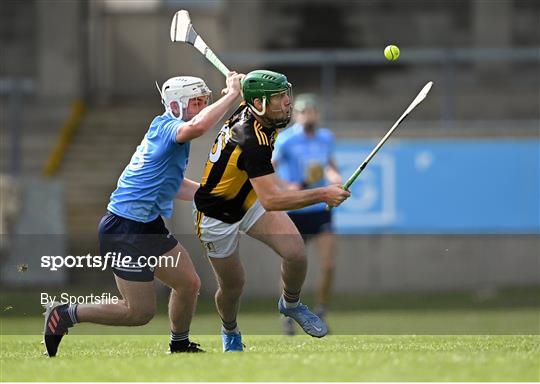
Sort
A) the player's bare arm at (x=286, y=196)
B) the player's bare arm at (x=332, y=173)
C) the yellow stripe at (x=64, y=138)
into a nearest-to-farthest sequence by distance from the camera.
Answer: the player's bare arm at (x=286, y=196), the player's bare arm at (x=332, y=173), the yellow stripe at (x=64, y=138)

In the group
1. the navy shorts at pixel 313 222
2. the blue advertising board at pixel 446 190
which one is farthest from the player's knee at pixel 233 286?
the blue advertising board at pixel 446 190

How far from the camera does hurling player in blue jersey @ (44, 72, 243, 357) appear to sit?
972 cm

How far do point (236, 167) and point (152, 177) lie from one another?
22.2 inches

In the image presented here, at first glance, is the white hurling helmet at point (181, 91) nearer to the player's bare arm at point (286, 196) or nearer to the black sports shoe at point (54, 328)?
the player's bare arm at point (286, 196)

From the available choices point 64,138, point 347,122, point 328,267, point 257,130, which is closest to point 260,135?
point 257,130

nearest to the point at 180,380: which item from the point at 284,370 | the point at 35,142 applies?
the point at 284,370

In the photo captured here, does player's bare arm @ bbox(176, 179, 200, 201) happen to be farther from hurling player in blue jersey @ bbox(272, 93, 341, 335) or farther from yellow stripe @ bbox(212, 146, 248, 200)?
hurling player in blue jersey @ bbox(272, 93, 341, 335)

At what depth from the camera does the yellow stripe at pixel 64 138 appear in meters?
23.0

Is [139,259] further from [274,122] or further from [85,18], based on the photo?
[85,18]

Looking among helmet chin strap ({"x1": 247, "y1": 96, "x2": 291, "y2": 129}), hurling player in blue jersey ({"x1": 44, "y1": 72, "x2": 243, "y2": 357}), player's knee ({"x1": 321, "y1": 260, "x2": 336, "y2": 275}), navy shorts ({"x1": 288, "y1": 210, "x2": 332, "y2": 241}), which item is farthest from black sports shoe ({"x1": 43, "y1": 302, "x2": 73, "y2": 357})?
navy shorts ({"x1": 288, "y1": 210, "x2": 332, "y2": 241})

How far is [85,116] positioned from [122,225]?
15.6m

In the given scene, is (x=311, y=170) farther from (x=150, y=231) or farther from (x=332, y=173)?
(x=150, y=231)

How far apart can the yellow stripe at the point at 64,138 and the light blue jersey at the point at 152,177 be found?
1305 centimetres

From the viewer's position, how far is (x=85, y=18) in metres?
26.4
